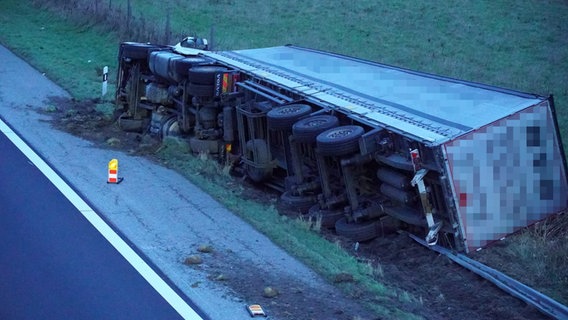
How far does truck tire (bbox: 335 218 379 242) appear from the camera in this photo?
11031 mm

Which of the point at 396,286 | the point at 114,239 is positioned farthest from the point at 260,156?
the point at 396,286

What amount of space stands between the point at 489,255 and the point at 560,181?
150 centimetres

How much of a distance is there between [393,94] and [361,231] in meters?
2.24

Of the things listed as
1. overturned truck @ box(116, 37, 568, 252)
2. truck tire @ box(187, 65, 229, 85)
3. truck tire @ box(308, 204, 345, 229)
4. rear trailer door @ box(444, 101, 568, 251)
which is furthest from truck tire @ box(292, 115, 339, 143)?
truck tire @ box(187, 65, 229, 85)

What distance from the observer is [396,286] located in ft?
29.4

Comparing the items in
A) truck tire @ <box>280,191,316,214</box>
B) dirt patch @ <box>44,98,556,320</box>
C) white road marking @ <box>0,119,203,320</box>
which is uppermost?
white road marking @ <box>0,119,203,320</box>

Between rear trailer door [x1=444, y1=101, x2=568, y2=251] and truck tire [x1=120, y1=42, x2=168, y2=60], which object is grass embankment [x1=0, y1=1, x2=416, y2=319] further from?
truck tire [x1=120, y1=42, x2=168, y2=60]

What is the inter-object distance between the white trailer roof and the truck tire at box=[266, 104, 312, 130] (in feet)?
1.04

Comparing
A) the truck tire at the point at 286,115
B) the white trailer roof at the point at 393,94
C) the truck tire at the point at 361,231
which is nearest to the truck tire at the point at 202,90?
the white trailer roof at the point at 393,94

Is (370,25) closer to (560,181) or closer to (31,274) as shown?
(560,181)

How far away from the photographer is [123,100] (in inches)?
694

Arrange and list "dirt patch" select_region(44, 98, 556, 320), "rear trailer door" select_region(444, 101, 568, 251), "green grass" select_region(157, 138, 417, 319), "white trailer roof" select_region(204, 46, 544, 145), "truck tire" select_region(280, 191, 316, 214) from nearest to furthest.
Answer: "dirt patch" select_region(44, 98, 556, 320)
"green grass" select_region(157, 138, 417, 319)
"rear trailer door" select_region(444, 101, 568, 251)
"white trailer roof" select_region(204, 46, 544, 145)
"truck tire" select_region(280, 191, 316, 214)

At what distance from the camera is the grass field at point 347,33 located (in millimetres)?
23391

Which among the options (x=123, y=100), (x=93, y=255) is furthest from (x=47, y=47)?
(x=93, y=255)
